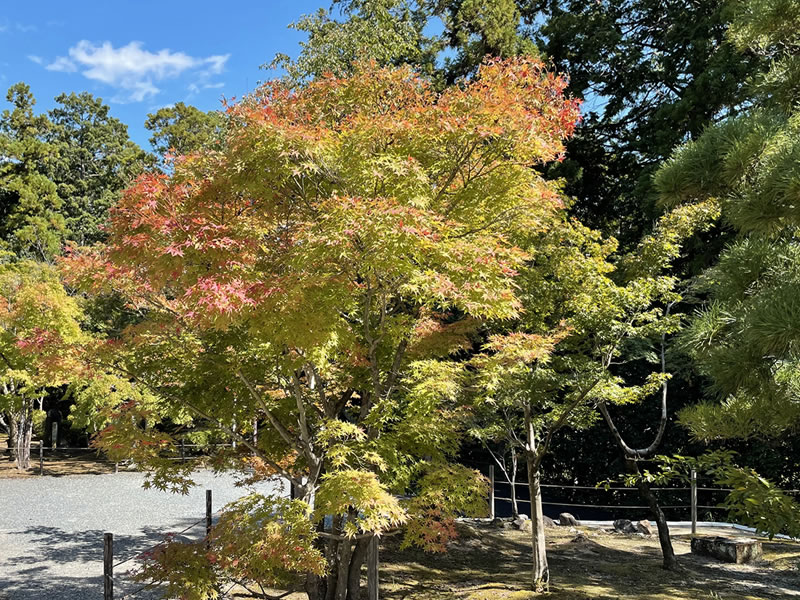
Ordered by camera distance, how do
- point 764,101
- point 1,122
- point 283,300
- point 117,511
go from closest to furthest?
1. point 764,101
2. point 283,300
3. point 117,511
4. point 1,122

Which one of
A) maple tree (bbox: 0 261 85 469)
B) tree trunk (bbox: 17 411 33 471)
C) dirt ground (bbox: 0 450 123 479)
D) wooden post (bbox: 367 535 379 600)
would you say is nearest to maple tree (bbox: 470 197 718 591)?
wooden post (bbox: 367 535 379 600)

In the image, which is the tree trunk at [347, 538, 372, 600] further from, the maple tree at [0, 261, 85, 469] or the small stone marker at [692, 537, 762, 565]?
the maple tree at [0, 261, 85, 469]

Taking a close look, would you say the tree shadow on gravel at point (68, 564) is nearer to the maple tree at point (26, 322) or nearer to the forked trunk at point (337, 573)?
the forked trunk at point (337, 573)

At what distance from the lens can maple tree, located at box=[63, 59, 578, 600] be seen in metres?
3.60

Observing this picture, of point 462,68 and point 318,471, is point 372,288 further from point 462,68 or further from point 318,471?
point 462,68

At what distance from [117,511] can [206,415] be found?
7.88 m

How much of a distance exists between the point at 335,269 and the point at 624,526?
846 cm

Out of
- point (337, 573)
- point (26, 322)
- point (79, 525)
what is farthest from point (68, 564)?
point (26, 322)

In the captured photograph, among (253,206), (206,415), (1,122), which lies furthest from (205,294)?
(1,122)

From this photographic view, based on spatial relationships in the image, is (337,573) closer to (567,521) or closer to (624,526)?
(567,521)

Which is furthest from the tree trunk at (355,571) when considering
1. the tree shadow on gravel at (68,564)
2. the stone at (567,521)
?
the stone at (567,521)

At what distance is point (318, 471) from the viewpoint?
4.59m

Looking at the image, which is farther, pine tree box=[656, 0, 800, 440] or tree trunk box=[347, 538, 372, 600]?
tree trunk box=[347, 538, 372, 600]

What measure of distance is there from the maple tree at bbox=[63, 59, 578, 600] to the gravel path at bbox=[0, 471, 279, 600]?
184 cm
